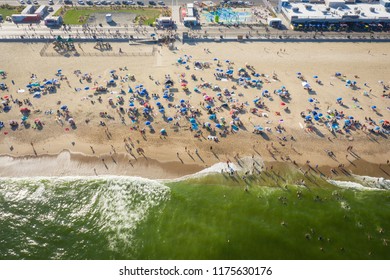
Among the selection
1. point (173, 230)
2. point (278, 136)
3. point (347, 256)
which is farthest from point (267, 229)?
point (278, 136)

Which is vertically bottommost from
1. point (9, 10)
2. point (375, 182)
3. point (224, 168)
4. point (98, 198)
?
point (375, 182)

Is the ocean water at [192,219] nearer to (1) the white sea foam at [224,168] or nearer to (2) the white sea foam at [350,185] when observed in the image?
(2) the white sea foam at [350,185]

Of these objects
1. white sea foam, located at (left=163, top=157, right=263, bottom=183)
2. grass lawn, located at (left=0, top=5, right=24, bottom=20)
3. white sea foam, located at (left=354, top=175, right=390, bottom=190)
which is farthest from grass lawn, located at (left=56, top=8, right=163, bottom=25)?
white sea foam, located at (left=354, top=175, right=390, bottom=190)

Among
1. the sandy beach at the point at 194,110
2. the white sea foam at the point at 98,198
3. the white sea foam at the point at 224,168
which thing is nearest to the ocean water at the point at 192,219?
the white sea foam at the point at 98,198

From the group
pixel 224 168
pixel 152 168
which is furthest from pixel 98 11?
pixel 224 168

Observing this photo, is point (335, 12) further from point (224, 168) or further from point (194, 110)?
point (224, 168)

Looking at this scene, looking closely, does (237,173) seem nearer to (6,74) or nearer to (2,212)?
(2,212)
